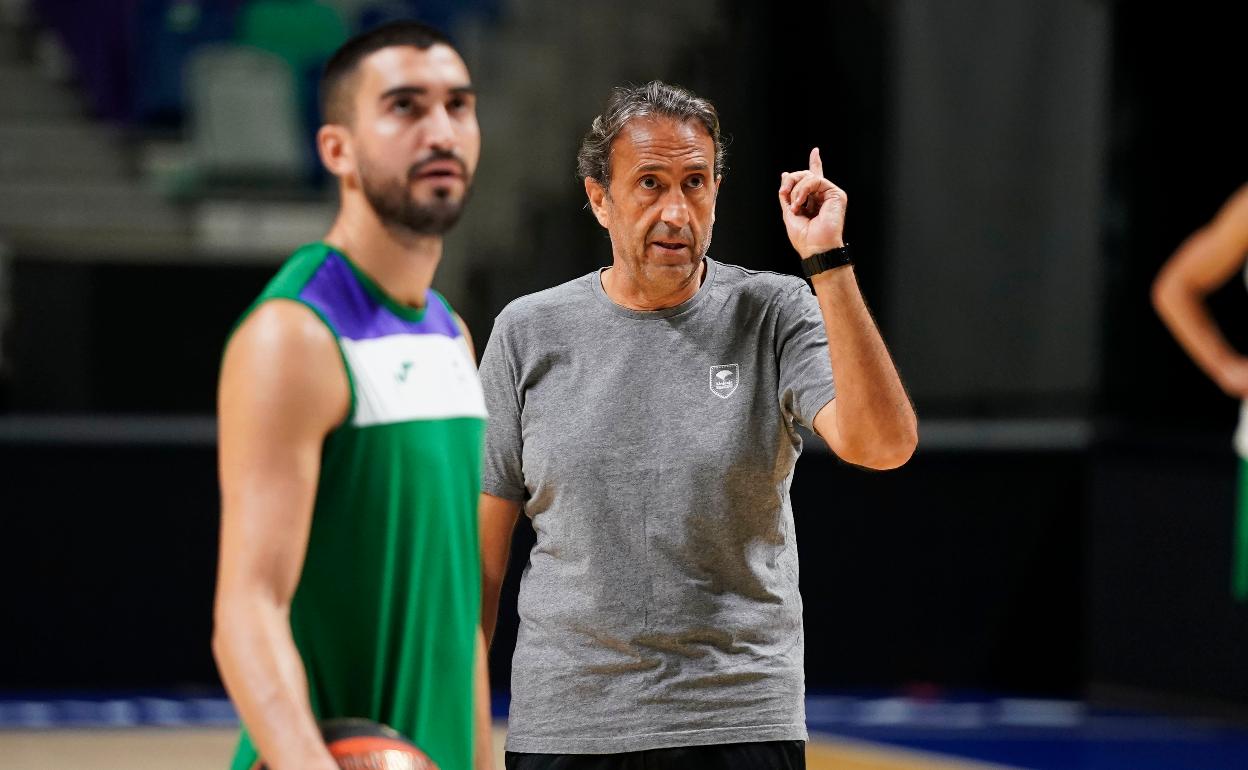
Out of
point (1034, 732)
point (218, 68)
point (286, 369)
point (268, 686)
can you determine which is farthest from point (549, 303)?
point (218, 68)

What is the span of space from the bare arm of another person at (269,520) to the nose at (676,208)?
0.95 metres

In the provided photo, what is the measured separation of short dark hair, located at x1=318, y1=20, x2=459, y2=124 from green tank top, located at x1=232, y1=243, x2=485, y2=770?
0.16 meters

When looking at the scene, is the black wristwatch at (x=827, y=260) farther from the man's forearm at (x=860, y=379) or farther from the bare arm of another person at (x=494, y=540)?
the bare arm of another person at (x=494, y=540)

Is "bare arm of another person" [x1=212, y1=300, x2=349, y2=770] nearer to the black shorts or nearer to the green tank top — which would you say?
the green tank top

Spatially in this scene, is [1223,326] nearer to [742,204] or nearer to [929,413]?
[929,413]

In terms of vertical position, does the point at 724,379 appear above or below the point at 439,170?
below

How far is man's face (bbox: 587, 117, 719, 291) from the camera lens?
300cm

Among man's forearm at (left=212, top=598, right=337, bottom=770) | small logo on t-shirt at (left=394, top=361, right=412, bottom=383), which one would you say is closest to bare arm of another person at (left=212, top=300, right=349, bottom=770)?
man's forearm at (left=212, top=598, right=337, bottom=770)

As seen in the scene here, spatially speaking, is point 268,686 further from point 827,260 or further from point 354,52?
point 827,260

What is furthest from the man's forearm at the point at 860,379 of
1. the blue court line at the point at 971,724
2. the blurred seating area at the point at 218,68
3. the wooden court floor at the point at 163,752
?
the blurred seating area at the point at 218,68

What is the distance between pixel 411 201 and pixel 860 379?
831 mm

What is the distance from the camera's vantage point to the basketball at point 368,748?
7.01ft

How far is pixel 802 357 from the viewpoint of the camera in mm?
3008

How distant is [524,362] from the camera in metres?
3.15
